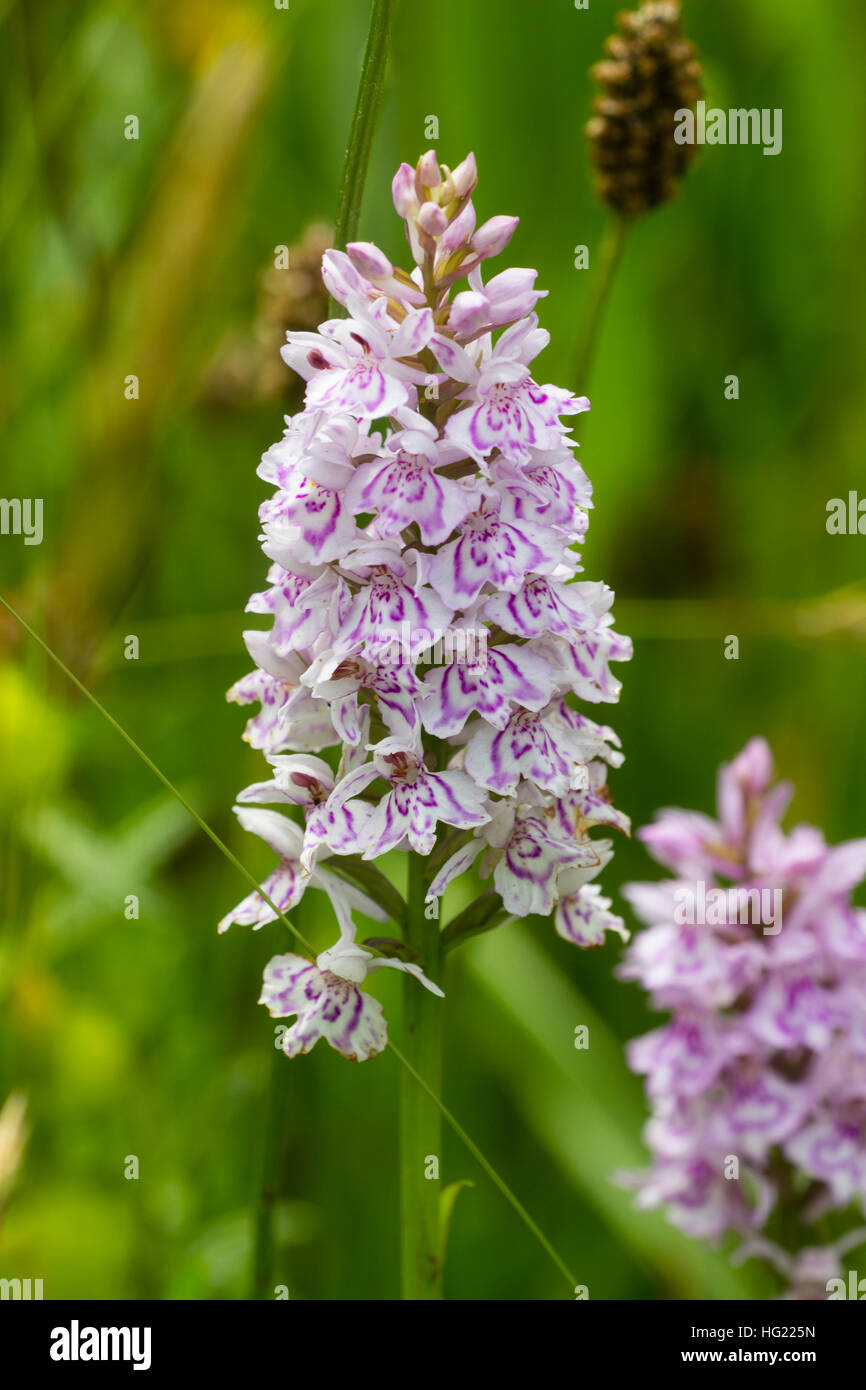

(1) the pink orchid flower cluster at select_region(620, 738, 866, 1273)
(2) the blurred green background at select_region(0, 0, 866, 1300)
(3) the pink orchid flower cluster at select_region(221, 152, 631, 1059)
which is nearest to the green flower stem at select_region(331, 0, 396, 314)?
(3) the pink orchid flower cluster at select_region(221, 152, 631, 1059)

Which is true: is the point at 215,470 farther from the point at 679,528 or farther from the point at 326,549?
the point at 326,549

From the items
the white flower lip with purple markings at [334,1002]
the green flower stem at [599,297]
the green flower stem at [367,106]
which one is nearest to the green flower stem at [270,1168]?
the white flower lip with purple markings at [334,1002]

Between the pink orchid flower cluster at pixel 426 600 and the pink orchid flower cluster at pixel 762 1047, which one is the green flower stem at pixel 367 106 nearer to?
the pink orchid flower cluster at pixel 426 600

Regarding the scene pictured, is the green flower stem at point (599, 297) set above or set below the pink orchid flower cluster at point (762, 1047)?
above

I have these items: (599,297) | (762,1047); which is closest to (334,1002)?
(762,1047)

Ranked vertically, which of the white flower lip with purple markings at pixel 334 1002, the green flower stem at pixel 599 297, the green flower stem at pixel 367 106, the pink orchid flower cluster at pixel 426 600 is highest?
the green flower stem at pixel 599 297

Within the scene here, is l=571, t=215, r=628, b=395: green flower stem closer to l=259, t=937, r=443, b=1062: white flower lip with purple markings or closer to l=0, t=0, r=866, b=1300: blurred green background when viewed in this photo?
l=0, t=0, r=866, b=1300: blurred green background
